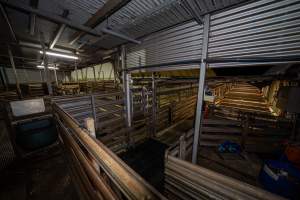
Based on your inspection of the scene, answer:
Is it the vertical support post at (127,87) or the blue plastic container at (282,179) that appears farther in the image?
the vertical support post at (127,87)

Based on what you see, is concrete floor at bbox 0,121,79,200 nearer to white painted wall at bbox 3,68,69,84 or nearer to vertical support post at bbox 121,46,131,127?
vertical support post at bbox 121,46,131,127

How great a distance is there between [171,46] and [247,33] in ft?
5.60

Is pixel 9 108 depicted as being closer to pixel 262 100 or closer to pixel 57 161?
pixel 57 161

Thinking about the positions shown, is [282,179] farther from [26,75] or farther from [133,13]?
[26,75]

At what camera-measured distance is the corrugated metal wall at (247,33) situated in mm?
1920

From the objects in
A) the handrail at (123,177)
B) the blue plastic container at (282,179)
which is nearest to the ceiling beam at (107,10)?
the handrail at (123,177)

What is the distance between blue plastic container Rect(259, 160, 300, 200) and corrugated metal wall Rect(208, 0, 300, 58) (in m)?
2.54

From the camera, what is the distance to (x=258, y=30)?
2154 mm

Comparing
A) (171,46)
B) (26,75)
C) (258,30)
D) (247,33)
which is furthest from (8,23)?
(26,75)

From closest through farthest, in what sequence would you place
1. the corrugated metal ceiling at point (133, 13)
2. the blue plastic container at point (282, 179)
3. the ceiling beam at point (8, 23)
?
the corrugated metal ceiling at point (133, 13), the blue plastic container at point (282, 179), the ceiling beam at point (8, 23)

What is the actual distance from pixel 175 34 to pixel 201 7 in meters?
0.96

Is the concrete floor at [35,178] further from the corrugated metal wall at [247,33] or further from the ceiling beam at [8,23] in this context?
the corrugated metal wall at [247,33]

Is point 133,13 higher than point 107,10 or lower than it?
higher

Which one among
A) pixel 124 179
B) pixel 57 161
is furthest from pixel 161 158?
pixel 124 179
